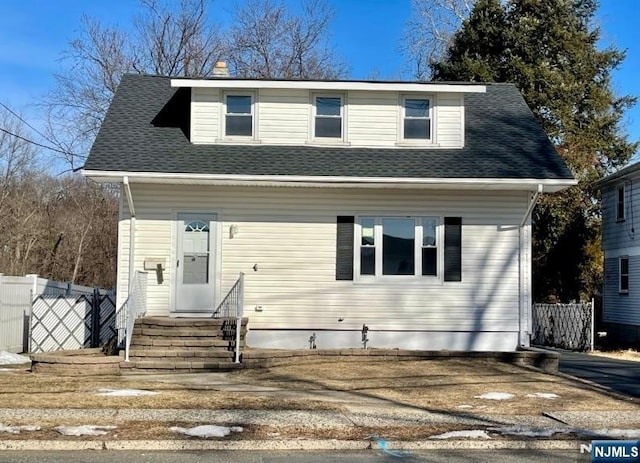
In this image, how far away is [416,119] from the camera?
16.6 m

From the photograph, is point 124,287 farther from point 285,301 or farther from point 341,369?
point 341,369

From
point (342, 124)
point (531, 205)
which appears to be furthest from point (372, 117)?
point (531, 205)

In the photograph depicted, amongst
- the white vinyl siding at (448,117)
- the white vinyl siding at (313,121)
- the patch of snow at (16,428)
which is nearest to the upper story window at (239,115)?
the white vinyl siding at (313,121)

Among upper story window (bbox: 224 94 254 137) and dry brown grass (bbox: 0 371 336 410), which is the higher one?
upper story window (bbox: 224 94 254 137)

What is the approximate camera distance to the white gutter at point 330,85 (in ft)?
52.0

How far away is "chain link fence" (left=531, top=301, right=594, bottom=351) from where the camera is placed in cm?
2177

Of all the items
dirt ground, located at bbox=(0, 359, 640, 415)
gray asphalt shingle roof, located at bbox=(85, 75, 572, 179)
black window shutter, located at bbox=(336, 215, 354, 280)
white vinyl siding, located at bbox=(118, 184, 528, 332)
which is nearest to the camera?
dirt ground, located at bbox=(0, 359, 640, 415)

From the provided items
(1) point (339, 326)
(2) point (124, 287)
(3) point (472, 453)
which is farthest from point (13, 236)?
(3) point (472, 453)

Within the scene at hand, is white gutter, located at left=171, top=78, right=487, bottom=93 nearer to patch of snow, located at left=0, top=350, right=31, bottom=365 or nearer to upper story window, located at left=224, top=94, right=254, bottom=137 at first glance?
upper story window, located at left=224, top=94, right=254, bottom=137

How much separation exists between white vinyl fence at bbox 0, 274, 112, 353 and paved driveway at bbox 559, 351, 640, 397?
41.1 feet

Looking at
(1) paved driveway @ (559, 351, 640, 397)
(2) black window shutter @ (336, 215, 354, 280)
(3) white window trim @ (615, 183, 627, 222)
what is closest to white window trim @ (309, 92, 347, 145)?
(2) black window shutter @ (336, 215, 354, 280)

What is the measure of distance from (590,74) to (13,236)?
27.0m

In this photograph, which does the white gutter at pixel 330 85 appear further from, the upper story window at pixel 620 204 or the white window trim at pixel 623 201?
the upper story window at pixel 620 204

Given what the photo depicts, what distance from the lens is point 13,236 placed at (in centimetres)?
3219
